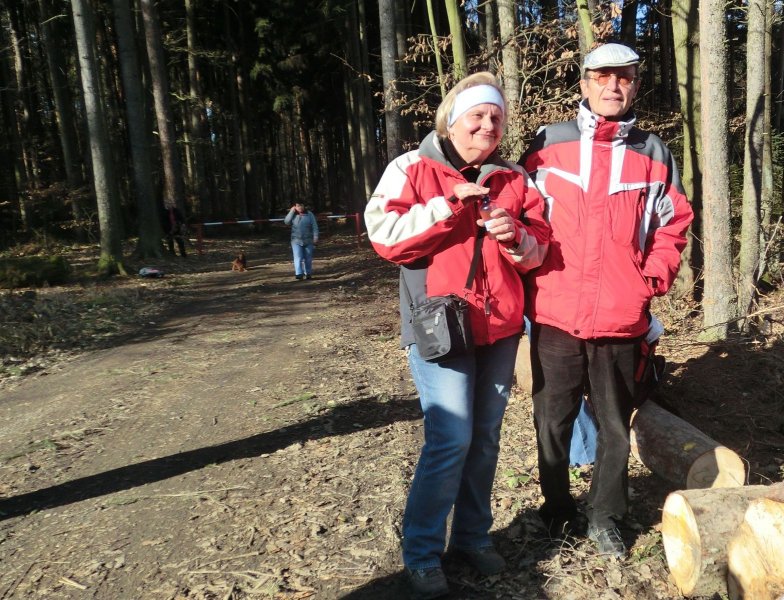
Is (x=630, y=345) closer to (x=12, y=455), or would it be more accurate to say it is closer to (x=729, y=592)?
(x=729, y=592)

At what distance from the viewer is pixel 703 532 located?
2.66 m

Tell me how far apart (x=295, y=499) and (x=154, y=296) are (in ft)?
29.7

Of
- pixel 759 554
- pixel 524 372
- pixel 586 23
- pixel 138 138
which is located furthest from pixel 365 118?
pixel 759 554

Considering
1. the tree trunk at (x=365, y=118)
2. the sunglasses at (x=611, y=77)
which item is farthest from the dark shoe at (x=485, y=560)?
the tree trunk at (x=365, y=118)

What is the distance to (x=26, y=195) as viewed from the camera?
21.6 metres

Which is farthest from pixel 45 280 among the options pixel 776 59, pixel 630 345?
pixel 776 59

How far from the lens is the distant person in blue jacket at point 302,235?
45.4 ft

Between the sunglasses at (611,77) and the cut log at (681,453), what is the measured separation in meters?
2.05

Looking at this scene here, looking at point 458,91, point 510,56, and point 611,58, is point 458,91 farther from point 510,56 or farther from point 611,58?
point 510,56

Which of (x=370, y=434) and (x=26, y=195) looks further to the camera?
(x=26, y=195)

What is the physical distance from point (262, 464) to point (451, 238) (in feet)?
8.55

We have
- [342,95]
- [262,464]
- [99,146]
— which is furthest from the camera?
[342,95]

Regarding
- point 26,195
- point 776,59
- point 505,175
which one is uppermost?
point 776,59

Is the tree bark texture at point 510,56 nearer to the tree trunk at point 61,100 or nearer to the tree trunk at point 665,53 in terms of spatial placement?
the tree trunk at point 665,53
